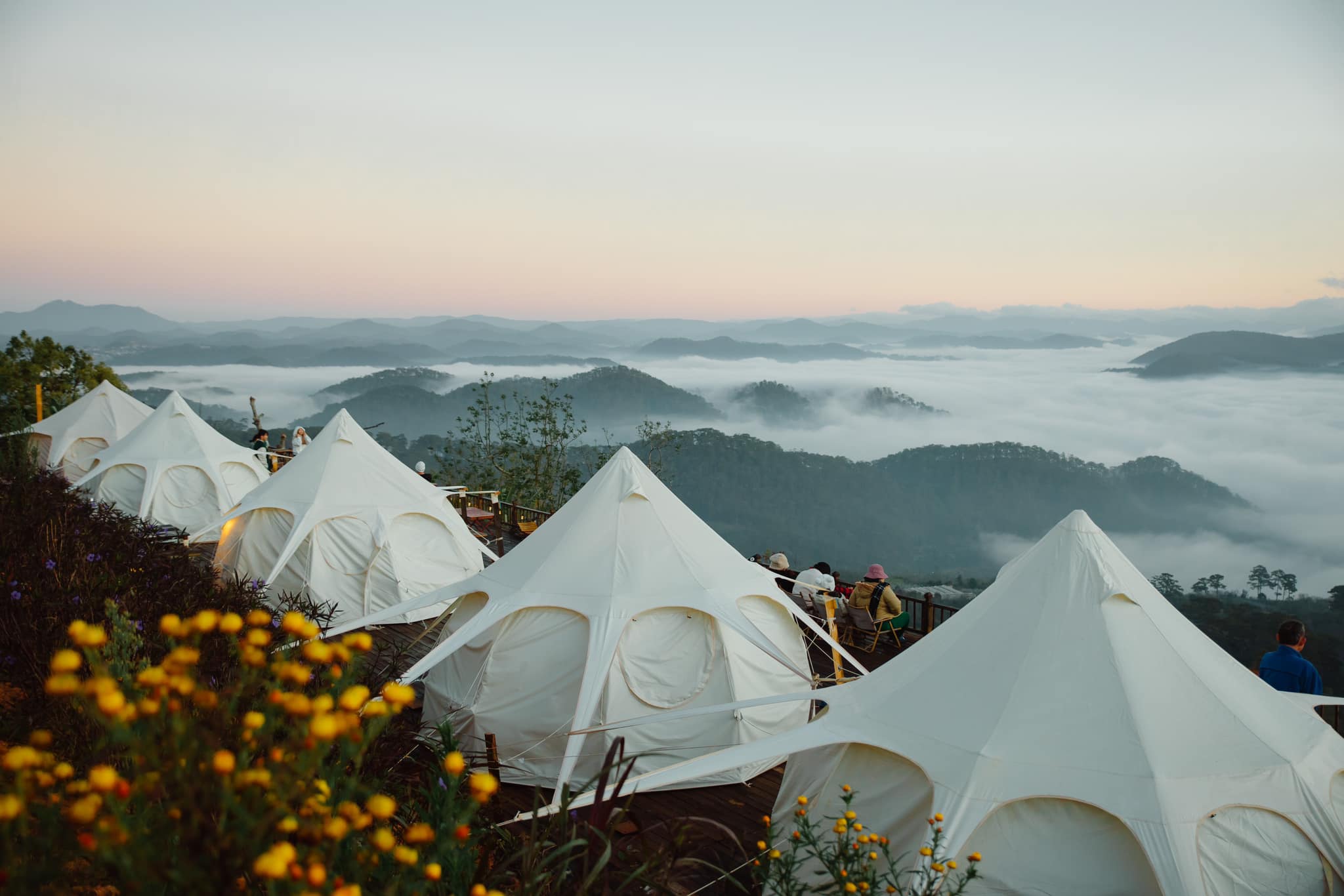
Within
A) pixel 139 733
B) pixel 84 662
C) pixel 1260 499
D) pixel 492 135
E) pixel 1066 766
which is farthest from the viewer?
pixel 1260 499

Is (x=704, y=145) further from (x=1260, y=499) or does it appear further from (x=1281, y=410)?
(x=1281, y=410)

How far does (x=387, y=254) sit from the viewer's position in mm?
43531

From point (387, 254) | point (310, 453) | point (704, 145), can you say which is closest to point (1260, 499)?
point (704, 145)

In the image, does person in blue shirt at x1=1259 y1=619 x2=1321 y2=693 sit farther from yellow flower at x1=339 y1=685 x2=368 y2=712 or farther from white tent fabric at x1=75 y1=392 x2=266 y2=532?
white tent fabric at x1=75 y1=392 x2=266 y2=532

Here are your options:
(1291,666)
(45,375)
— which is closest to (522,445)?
(45,375)

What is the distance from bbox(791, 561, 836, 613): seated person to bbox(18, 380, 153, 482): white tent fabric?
17073mm

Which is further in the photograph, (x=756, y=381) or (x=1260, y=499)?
(x=756, y=381)

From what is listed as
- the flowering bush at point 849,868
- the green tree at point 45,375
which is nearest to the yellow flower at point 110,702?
the flowering bush at point 849,868

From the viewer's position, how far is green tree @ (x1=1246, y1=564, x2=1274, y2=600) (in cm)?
6147

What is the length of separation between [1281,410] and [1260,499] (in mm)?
16835

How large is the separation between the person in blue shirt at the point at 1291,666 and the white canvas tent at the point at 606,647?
368cm

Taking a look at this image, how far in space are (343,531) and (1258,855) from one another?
36.0 ft

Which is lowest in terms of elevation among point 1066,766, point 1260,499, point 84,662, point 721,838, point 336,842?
point 1260,499

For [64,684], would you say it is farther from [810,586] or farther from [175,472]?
[175,472]
